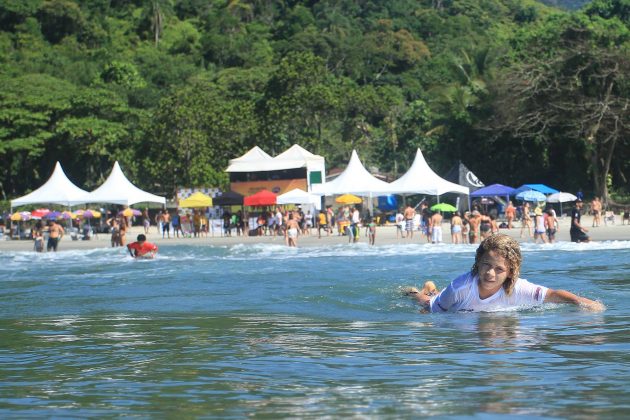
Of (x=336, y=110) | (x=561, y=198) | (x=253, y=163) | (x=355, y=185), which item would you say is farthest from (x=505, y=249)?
(x=336, y=110)

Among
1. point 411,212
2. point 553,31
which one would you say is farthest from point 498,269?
point 553,31

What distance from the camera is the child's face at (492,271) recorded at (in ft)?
29.0

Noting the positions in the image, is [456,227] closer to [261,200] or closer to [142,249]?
[142,249]

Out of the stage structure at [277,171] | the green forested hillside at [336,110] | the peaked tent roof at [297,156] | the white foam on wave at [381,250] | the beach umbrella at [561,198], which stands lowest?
the white foam on wave at [381,250]

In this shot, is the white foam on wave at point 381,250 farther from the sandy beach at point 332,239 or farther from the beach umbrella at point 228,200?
the beach umbrella at point 228,200

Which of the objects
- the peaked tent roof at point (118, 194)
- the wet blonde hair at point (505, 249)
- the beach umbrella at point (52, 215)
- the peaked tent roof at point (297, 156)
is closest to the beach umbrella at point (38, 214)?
the beach umbrella at point (52, 215)

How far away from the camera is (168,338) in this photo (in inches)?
395

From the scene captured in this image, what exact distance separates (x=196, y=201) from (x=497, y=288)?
119 ft

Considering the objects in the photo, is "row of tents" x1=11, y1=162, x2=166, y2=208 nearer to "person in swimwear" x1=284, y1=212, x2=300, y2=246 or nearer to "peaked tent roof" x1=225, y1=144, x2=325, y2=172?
"peaked tent roof" x1=225, y1=144, x2=325, y2=172

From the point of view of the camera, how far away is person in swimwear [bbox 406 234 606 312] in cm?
A: 880

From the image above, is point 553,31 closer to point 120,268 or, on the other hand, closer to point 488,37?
point 120,268

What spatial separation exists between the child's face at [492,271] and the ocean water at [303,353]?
1.43 ft

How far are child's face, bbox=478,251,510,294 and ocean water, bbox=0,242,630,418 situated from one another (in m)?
0.44

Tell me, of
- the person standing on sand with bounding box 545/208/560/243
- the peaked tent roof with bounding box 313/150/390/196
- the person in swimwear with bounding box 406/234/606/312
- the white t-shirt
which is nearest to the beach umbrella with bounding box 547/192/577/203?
the peaked tent roof with bounding box 313/150/390/196
